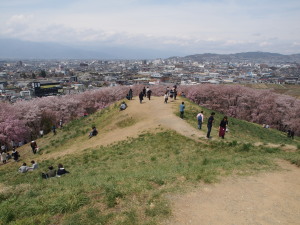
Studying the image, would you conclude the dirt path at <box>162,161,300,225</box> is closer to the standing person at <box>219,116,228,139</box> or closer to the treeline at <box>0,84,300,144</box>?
the standing person at <box>219,116,228,139</box>

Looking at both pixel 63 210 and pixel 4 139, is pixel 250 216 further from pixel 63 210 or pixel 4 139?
pixel 4 139

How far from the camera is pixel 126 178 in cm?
919

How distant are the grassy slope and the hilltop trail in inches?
40.2

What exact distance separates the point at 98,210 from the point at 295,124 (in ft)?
137

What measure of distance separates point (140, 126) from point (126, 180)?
10.2 meters

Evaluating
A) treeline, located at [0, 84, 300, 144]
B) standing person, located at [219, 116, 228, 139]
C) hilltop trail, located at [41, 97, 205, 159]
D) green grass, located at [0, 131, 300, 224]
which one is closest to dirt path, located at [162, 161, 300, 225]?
green grass, located at [0, 131, 300, 224]

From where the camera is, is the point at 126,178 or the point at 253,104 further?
the point at 253,104

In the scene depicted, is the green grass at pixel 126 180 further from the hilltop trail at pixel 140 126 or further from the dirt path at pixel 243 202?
the hilltop trail at pixel 140 126

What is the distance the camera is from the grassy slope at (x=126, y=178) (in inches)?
266

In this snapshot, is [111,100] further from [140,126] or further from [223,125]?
[223,125]

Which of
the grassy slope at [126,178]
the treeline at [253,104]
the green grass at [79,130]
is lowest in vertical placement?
the treeline at [253,104]

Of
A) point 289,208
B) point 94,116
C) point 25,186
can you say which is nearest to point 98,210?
point 25,186

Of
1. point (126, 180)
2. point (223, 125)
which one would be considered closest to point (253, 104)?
point (223, 125)

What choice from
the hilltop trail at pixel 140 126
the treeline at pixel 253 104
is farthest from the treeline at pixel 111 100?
the hilltop trail at pixel 140 126
